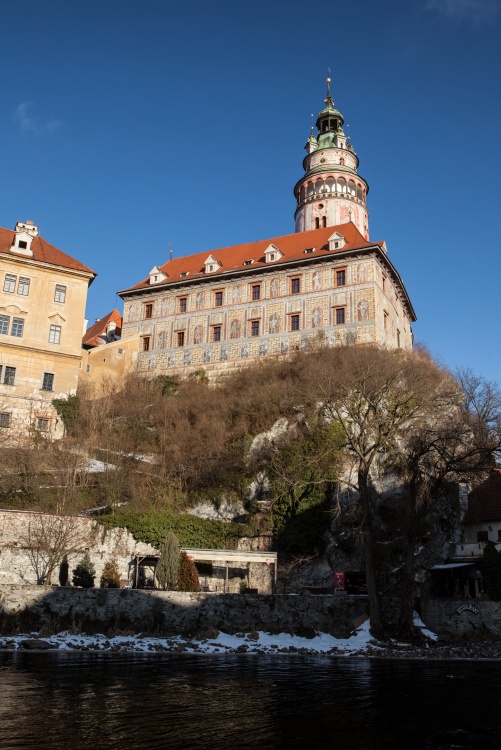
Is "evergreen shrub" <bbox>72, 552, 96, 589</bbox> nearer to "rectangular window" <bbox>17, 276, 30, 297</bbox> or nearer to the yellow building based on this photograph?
the yellow building

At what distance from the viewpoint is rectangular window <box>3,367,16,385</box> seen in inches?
1416

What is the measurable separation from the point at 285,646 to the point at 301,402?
15.0m

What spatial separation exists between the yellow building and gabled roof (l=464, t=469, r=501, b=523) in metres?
21.8

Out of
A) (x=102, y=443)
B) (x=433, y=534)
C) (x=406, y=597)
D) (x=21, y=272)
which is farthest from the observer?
(x=21, y=272)

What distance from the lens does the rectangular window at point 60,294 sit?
1510 inches

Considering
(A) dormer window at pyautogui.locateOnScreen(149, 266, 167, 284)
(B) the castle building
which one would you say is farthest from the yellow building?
(A) dormer window at pyautogui.locateOnScreen(149, 266, 167, 284)

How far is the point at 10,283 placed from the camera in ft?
123

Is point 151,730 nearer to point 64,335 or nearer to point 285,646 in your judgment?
point 285,646

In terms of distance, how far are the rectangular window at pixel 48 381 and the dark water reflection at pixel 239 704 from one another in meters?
20.4

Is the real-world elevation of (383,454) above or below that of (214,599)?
above

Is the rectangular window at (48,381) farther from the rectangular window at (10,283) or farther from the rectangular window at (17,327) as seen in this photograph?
the rectangular window at (10,283)

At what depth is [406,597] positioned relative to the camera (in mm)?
23328

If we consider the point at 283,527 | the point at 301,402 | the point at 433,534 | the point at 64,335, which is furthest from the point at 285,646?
the point at 64,335

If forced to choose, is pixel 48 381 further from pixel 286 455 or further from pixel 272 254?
pixel 272 254
